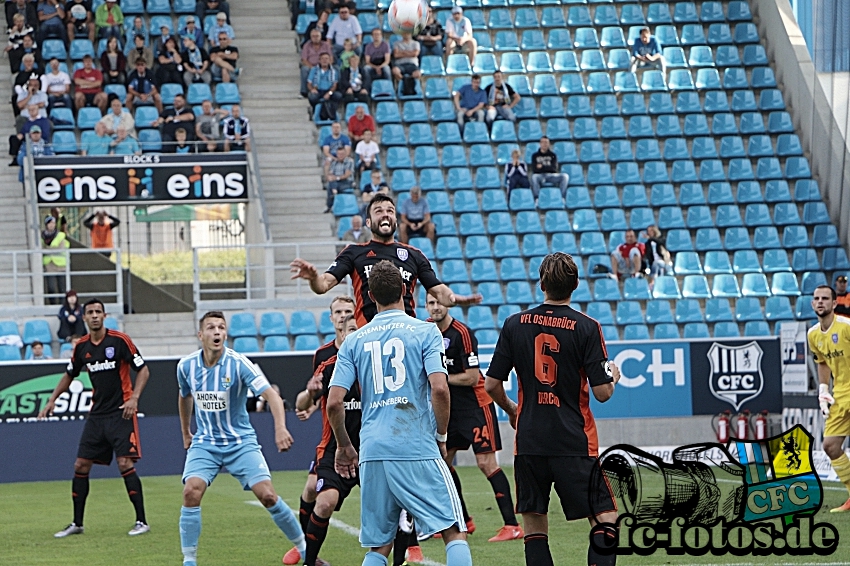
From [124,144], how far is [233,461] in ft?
48.0

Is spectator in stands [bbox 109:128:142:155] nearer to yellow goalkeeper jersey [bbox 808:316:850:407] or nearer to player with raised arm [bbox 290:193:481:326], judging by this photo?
yellow goalkeeper jersey [bbox 808:316:850:407]

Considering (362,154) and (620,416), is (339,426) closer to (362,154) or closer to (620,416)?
(620,416)

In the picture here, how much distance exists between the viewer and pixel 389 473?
6.65 metres

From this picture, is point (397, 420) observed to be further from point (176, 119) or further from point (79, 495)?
point (176, 119)

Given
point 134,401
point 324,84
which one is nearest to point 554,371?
point 134,401

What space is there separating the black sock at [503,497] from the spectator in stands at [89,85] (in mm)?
15177

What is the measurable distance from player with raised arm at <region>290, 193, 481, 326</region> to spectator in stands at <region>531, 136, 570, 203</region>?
622 inches

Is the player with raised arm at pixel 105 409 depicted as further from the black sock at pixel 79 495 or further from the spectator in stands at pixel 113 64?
the spectator in stands at pixel 113 64

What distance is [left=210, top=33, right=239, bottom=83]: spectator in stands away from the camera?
25.2 meters

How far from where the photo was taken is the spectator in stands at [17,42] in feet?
79.2

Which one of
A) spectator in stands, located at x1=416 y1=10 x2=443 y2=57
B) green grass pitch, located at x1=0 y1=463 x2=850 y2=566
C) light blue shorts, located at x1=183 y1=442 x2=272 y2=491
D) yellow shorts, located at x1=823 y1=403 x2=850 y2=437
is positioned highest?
spectator in stands, located at x1=416 y1=10 x2=443 y2=57

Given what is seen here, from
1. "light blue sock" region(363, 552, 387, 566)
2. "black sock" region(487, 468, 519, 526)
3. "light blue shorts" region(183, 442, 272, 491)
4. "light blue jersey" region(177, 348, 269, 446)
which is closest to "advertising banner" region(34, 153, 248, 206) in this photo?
"black sock" region(487, 468, 519, 526)

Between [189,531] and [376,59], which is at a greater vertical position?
[376,59]

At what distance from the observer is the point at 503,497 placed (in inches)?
430
